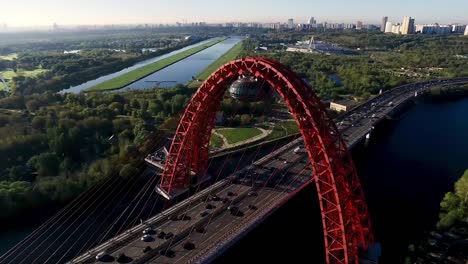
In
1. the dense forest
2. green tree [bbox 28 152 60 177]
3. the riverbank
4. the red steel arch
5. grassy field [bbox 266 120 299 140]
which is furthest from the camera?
the riverbank

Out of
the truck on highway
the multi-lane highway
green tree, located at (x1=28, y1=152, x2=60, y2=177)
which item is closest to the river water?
the multi-lane highway

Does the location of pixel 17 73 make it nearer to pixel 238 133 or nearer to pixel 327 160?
pixel 238 133

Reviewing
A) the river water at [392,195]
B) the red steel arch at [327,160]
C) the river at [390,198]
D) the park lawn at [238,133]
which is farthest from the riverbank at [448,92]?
the red steel arch at [327,160]

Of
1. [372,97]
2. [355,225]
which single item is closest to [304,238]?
[355,225]

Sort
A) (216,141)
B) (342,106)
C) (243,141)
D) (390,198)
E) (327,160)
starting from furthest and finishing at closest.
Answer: (342,106)
(243,141)
(216,141)
(390,198)
(327,160)

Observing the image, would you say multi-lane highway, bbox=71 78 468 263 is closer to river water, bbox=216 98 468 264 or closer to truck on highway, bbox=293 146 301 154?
truck on highway, bbox=293 146 301 154

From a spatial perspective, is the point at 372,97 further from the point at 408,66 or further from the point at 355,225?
the point at 355,225

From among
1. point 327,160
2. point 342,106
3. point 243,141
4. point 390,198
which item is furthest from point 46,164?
point 342,106

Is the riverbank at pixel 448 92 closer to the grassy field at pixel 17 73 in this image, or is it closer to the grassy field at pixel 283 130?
the grassy field at pixel 283 130
